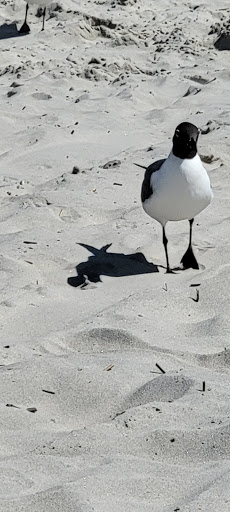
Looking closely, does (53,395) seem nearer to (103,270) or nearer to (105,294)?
(105,294)

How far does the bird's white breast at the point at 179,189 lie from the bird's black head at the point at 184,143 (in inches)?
1.3

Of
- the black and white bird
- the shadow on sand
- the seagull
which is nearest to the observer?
the black and white bird

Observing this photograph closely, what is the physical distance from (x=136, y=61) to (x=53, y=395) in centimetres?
720

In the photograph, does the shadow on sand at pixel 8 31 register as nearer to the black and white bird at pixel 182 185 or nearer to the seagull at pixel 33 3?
the seagull at pixel 33 3

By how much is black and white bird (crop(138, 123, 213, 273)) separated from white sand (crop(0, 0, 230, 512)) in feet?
0.95

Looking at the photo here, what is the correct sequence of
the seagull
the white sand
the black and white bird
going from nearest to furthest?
the white sand, the black and white bird, the seagull

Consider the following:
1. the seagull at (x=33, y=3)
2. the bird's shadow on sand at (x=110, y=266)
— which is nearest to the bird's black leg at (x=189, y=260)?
the bird's shadow on sand at (x=110, y=266)

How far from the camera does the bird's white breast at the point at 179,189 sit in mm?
5566

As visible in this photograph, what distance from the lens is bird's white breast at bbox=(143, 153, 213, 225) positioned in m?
5.57

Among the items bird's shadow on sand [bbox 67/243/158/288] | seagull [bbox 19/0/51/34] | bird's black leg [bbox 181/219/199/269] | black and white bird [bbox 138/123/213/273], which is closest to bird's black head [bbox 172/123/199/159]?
black and white bird [bbox 138/123/213/273]

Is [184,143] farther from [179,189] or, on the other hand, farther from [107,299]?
[107,299]

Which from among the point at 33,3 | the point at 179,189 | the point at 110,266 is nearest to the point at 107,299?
the point at 110,266

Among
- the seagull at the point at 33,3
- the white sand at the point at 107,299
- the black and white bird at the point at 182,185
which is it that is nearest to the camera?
the white sand at the point at 107,299

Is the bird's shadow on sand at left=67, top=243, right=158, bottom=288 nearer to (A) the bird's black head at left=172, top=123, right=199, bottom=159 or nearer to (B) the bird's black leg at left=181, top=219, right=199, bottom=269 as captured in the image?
(B) the bird's black leg at left=181, top=219, right=199, bottom=269
